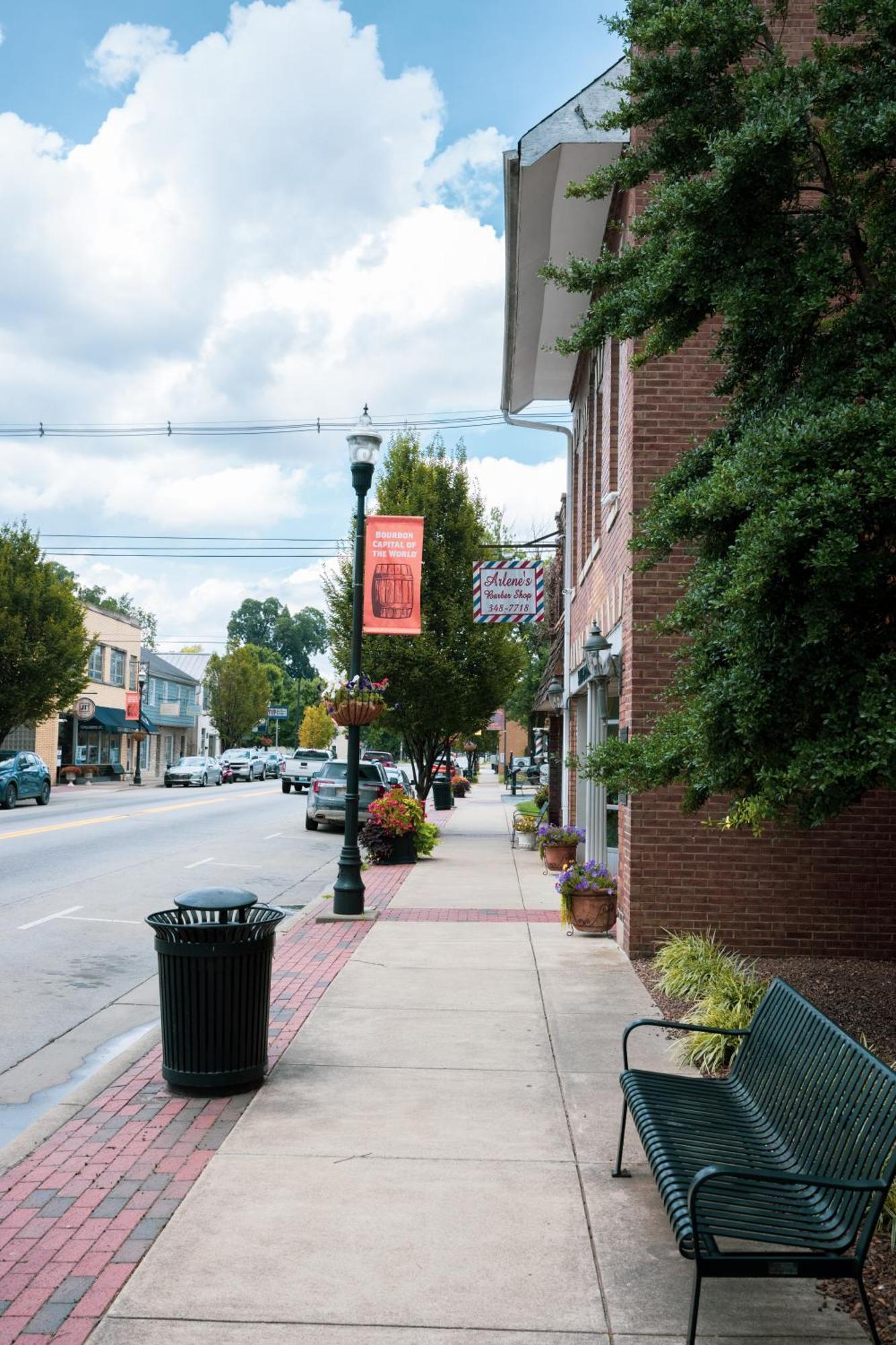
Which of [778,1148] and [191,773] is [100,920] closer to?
[778,1148]

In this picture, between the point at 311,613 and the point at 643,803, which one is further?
the point at 311,613

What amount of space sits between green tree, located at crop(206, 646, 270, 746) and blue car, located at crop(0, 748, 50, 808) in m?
51.8

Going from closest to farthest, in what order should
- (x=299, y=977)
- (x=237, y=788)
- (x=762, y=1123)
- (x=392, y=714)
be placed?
(x=762, y=1123), (x=299, y=977), (x=392, y=714), (x=237, y=788)

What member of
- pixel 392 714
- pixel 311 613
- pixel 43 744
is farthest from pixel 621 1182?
pixel 311 613

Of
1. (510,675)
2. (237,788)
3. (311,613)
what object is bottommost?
(237,788)

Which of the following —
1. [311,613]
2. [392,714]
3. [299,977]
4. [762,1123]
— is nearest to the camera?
[762,1123]

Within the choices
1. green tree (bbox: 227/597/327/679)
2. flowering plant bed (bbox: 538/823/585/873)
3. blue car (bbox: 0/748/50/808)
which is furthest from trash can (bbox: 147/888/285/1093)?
green tree (bbox: 227/597/327/679)

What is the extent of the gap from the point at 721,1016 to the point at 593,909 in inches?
166

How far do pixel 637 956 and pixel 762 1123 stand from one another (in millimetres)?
5155

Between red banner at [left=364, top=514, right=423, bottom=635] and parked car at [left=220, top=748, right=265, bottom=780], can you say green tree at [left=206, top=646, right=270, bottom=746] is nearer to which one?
parked car at [left=220, top=748, right=265, bottom=780]

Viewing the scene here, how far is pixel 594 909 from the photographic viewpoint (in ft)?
36.1

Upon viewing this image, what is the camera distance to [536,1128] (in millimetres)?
5504

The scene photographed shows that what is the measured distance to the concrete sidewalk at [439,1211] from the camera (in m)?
3.65

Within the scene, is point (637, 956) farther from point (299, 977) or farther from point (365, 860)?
point (365, 860)
